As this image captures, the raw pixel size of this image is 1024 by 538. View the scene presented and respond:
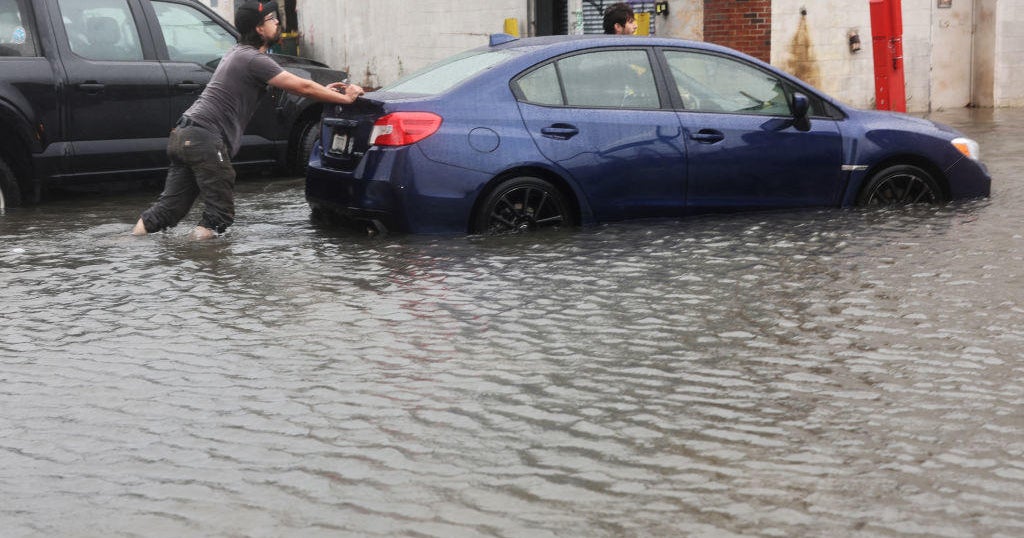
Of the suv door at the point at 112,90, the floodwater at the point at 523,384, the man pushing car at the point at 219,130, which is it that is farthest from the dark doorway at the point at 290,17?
the floodwater at the point at 523,384

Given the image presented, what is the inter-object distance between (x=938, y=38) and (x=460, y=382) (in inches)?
716

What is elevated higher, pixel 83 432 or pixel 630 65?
pixel 630 65

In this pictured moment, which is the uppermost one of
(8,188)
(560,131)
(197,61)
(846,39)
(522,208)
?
(197,61)

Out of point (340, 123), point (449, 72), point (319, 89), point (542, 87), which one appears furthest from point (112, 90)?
point (542, 87)

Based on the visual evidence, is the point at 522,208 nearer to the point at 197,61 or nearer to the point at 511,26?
the point at 197,61

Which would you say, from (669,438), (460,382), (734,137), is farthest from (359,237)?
(669,438)

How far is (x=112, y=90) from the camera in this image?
1239cm

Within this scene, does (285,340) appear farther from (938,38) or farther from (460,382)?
(938,38)

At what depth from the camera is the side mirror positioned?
1005 cm

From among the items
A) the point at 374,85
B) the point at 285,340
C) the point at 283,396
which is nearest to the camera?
the point at 283,396

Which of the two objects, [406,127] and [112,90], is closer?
[406,127]

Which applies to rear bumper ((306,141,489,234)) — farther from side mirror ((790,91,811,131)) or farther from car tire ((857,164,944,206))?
car tire ((857,164,944,206))

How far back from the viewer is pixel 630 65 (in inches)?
393

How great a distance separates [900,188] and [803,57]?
10.7 m
